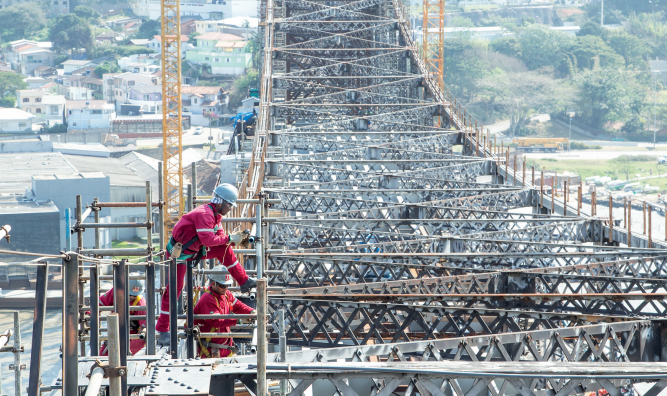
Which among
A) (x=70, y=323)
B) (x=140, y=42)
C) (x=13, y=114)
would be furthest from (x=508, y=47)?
(x=70, y=323)

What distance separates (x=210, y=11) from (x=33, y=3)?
39.4 m

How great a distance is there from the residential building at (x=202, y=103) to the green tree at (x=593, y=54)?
59391 mm

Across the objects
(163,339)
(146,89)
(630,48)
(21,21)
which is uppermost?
(21,21)

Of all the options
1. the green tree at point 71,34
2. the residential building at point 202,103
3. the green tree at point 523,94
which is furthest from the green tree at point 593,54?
the green tree at point 71,34

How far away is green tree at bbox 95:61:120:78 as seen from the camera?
484 feet

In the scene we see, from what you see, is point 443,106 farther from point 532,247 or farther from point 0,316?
point 0,316

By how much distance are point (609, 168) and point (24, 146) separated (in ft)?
236

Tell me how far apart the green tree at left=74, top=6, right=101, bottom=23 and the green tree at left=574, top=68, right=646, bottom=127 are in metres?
103

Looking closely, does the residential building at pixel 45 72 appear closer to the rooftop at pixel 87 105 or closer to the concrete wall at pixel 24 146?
the rooftop at pixel 87 105

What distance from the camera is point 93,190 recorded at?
220ft

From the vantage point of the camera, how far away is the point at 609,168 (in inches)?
4011

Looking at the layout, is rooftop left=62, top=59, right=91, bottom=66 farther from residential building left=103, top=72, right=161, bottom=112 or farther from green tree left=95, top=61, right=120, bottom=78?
residential building left=103, top=72, right=161, bottom=112

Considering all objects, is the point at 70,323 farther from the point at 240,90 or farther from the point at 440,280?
the point at 240,90

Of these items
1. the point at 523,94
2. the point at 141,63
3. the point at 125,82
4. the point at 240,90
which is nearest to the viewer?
the point at 523,94
